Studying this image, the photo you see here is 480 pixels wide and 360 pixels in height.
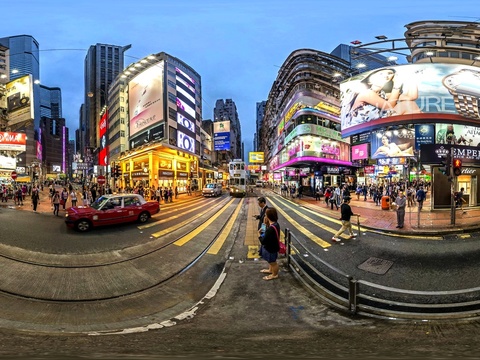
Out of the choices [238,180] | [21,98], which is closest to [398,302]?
[21,98]

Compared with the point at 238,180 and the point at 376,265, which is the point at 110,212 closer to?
the point at 376,265

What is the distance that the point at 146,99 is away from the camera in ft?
130

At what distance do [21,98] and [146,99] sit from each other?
657 inches

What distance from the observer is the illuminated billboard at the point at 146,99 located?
38219 millimetres

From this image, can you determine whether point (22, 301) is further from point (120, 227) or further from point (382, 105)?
point (382, 105)

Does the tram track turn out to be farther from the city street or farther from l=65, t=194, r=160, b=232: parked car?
l=65, t=194, r=160, b=232: parked car

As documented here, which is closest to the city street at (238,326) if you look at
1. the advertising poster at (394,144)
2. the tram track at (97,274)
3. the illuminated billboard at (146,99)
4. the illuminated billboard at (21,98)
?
the tram track at (97,274)

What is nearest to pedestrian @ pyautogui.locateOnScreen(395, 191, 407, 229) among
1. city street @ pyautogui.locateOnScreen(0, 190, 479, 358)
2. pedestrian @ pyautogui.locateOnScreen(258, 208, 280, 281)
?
city street @ pyautogui.locateOnScreen(0, 190, 479, 358)

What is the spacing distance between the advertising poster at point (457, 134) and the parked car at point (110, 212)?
2234 cm

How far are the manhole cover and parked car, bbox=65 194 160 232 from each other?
35.7 ft

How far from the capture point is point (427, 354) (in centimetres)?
330

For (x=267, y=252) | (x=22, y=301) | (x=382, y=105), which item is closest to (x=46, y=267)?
(x=22, y=301)

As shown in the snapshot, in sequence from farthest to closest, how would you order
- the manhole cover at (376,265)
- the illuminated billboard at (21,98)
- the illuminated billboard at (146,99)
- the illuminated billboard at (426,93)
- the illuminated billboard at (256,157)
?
the illuminated billboard at (256,157), the illuminated billboard at (146,99), the illuminated billboard at (21,98), the illuminated billboard at (426,93), the manhole cover at (376,265)

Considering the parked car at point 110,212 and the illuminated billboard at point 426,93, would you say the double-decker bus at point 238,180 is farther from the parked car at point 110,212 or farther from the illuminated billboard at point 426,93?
the parked car at point 110,212
